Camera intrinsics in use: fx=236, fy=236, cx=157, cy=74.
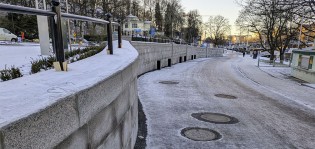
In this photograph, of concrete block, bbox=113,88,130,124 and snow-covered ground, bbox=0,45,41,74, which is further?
snow-covered ground, bbox=0,45,41,74

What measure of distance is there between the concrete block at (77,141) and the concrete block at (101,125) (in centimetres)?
10

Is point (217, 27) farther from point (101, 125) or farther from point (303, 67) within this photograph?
point (101, 125)

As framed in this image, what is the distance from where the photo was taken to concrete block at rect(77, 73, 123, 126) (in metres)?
2.09

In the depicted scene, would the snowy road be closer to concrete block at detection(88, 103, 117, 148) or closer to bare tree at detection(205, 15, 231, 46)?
concrete block at detection(88, 103, 117, 148)

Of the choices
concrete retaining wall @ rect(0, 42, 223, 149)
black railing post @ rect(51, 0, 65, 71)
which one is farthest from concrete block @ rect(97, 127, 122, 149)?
black railing post @ rect(51, 0, 65, 71)

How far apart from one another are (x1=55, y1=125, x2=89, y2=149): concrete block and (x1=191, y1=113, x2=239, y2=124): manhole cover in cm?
525

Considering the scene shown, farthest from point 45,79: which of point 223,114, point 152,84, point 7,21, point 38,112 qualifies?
point 7,21

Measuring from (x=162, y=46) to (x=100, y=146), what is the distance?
63.0ft

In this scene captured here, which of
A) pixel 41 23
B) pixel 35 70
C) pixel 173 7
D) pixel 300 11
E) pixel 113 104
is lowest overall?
pixel 113 104

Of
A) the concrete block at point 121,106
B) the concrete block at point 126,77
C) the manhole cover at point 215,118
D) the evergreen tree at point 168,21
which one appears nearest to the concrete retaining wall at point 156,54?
the manhole cover at point 215,118

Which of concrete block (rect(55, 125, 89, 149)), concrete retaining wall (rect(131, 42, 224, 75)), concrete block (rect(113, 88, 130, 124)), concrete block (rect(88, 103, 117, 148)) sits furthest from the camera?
concrete retaining wall (rect(131, 42, 224, 75))

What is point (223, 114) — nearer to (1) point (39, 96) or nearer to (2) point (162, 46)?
(1) point (39, 96)

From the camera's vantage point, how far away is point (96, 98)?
94.7 inches

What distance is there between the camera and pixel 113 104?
3.01 metres
